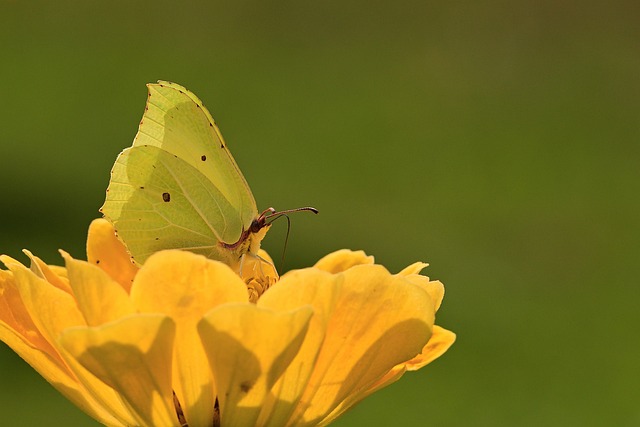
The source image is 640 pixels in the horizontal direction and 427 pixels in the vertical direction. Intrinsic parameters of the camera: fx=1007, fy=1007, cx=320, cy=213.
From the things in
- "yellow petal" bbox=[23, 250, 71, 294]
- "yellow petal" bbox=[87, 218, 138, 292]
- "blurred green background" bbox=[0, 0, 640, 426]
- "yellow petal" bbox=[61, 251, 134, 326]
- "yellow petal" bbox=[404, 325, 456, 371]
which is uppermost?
"yellow petal" bbox=[61, 251, 134, 326]

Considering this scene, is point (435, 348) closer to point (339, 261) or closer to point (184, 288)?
point (339, 261)

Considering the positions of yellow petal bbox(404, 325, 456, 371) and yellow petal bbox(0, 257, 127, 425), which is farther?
yellow petal bbox(404, 325, 456, 371)

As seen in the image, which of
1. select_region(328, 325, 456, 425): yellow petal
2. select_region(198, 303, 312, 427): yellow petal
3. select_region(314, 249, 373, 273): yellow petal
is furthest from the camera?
select_region(314, 249, 373, 273): yellow petal

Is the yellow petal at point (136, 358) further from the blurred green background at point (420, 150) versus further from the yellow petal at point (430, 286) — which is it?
the blurred green background at point (420, 150)

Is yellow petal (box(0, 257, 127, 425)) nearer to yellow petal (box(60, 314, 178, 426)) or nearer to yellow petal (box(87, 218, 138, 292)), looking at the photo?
yellow petal (box(60, 314, 178, 426))

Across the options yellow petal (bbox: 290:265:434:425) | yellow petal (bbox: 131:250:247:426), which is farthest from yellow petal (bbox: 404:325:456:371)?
yellow petal (bbox: 131:250:247:426)

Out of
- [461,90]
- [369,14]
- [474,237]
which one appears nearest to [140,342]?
[474,237]

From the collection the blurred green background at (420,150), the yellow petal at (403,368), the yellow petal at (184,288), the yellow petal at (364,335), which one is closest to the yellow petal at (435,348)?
the yellow petal at (403,368)

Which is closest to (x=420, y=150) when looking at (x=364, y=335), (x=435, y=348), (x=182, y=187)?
(x=182, y=187)
